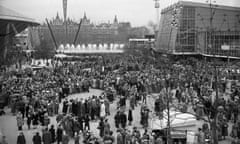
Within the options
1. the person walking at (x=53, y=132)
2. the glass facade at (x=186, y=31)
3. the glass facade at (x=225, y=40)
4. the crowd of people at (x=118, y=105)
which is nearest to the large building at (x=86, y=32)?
the glass facade at (x=186, y=31)

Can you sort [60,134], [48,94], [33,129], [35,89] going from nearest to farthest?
[60,134] → [33,129] → [48,94] → [35,89]

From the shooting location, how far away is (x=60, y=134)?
37.9 feet

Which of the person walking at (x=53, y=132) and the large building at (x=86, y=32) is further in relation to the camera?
the large building at (x=86, y=32)

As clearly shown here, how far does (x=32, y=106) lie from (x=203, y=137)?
31.1 ft

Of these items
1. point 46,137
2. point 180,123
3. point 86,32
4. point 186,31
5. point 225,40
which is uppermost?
point 86,32

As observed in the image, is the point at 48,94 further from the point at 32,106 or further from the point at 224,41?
the point at 224,41

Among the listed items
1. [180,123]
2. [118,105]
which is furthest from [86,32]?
[180,123]

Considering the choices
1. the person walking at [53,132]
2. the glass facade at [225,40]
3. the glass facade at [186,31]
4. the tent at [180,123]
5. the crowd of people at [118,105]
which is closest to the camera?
the crowd of people at [118,105]

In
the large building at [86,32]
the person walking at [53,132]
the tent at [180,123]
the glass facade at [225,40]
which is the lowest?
the person walking at [53,132]

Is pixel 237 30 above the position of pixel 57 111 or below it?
above

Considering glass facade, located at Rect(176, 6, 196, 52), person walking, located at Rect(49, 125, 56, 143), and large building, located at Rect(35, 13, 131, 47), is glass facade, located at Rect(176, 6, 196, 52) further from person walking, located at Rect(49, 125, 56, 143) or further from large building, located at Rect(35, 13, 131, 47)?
person walking, located at Rect(49, 125, 56, 143)

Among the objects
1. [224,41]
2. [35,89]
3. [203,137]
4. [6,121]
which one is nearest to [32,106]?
[6,121]

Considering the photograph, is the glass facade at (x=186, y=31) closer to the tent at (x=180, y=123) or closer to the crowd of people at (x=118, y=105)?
the crowd of people at (x=118, y=105)

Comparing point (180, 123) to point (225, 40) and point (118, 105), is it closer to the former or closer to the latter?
point (118, 105)
